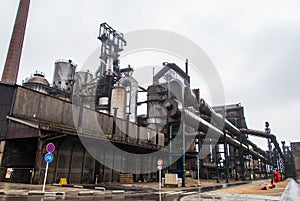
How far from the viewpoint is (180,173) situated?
25.4 meters

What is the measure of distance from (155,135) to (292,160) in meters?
69.1

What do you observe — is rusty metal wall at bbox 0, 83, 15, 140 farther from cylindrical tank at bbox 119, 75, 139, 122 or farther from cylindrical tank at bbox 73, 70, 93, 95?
cylindrical tank at bbox 119, 75, 139, 122

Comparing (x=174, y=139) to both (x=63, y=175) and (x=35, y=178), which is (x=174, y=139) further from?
(x=35, y=178)

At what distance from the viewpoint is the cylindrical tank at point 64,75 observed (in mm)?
41031

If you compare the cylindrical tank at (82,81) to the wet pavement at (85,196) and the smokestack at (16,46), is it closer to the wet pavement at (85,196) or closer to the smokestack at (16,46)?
the smokestack at (16,46)

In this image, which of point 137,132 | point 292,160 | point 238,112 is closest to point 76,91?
point 137,132

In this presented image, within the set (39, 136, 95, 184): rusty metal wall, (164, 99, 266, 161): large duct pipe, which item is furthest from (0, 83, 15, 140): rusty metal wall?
(164, 99, 266, 161): large duct pipe

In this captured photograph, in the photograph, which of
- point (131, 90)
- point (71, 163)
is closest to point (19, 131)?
point (71, 163)

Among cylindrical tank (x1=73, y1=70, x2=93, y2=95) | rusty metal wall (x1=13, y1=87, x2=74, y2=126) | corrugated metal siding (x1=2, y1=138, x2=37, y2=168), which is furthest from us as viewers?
cylindrical tank (x1=73, y1=70, x2=93, y2=95)

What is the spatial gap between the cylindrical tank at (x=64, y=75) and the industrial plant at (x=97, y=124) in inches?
6.9

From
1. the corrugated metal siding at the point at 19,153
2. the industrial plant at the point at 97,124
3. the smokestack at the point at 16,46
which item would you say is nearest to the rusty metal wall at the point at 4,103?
the industrial plant at the point at 97,124

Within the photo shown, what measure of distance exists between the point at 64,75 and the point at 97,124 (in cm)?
1996

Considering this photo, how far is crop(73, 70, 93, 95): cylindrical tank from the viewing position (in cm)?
3972

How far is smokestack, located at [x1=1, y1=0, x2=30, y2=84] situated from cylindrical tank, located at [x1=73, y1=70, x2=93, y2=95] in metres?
10.2
